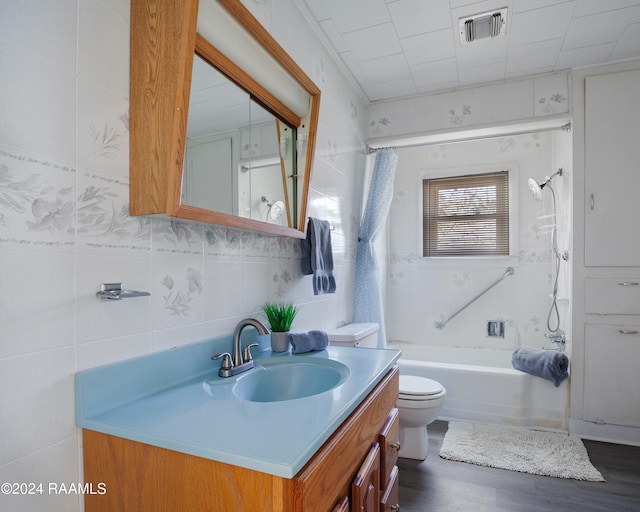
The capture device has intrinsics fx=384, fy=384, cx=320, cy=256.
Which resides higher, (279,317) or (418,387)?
(279,317)

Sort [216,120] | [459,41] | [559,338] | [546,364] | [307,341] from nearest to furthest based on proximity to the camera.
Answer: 1. [216,120]
2. [307,341]
3. [459,41]
4. [546,364]
5. [559,338]

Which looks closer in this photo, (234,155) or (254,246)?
(234,155)

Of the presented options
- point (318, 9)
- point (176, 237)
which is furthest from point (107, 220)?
point (318, 9)

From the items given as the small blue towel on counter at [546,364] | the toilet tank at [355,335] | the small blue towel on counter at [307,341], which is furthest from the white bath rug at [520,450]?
the small blue towel on counter at [307,341]

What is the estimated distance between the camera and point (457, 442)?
7.71ft

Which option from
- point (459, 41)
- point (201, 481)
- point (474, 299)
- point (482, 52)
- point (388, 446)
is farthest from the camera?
point (474, 299)

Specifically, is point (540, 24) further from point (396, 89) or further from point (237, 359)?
point (237, 359)

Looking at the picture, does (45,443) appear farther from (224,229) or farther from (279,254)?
(279,254)

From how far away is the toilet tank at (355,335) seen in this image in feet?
6.91

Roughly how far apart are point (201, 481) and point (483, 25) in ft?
7.93

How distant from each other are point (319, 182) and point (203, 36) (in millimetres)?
1117

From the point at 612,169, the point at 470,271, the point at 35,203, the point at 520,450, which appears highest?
the point at 612,169

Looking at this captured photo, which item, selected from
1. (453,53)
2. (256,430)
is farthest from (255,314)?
(453,53)

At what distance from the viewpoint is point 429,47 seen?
2273 mm
